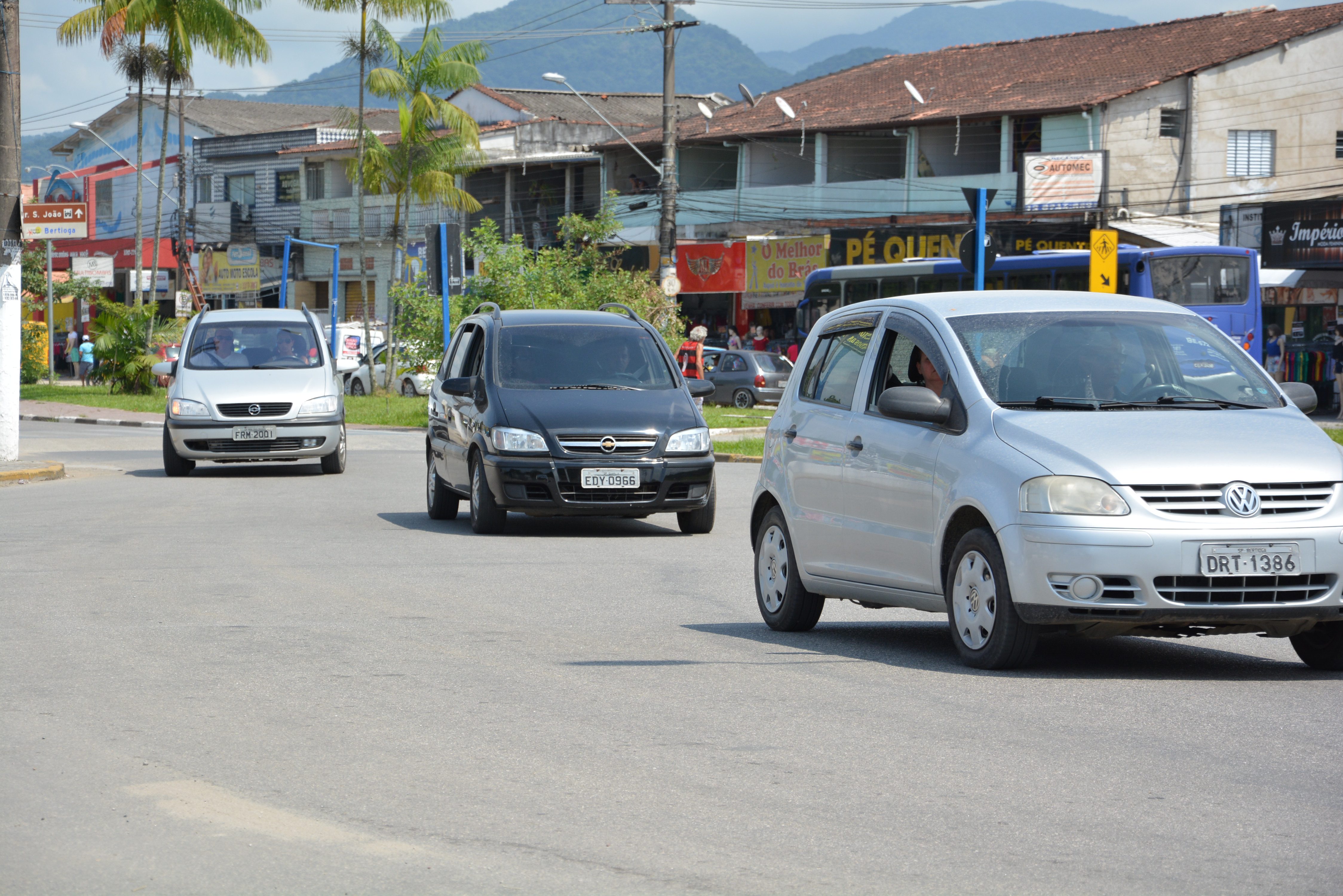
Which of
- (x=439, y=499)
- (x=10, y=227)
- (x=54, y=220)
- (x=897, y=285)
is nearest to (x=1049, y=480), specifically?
(x=439, y=499)

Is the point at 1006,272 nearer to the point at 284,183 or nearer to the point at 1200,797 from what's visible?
the point at 1200,797

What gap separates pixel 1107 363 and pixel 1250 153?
43081 millimetres

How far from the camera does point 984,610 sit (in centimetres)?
761

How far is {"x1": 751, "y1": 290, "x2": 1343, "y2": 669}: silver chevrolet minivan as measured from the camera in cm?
707

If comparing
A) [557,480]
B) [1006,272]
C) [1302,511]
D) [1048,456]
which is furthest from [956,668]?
[1006,272]

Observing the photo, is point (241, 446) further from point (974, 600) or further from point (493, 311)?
point (974, 600)

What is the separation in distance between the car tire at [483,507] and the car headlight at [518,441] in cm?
32

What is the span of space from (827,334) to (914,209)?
1647 inches

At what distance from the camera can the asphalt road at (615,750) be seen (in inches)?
183

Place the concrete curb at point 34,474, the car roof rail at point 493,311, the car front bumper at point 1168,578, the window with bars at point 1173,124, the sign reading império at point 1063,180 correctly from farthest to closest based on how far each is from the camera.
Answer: the window with bars at point 1173,124, the sign reading império at point 1063,180, the concrete curb at point 34,474, the car roof rail at point 493,311, the car front bumper at point 1168,578

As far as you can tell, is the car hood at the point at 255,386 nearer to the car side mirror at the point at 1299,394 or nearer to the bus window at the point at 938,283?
the car side mirror at the point at 1299,394

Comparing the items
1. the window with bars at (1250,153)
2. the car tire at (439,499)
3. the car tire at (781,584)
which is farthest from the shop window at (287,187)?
the car tire at (781,584)

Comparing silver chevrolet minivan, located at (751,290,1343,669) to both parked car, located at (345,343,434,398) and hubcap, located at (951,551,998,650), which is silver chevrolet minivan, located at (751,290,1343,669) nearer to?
hubcap, located at (951,551,998,650)

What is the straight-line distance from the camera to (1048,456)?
7.27 meters
